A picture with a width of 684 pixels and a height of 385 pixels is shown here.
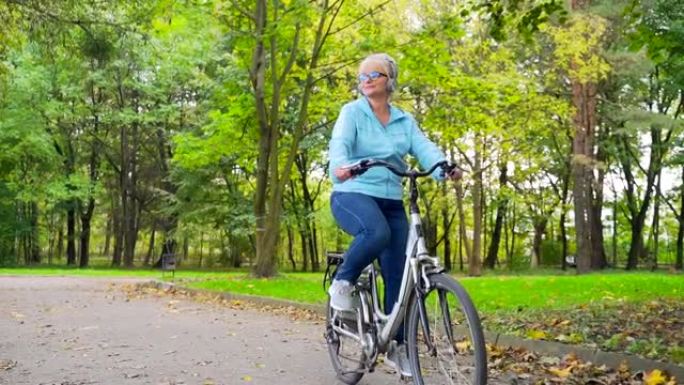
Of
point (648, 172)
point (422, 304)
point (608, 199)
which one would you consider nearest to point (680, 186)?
point (648, 172)

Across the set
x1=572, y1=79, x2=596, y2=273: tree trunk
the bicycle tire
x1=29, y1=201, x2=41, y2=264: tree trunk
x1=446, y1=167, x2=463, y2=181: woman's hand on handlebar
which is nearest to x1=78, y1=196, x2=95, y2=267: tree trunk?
x1=29, y1=201, x2=41, y2=264: tree trunk

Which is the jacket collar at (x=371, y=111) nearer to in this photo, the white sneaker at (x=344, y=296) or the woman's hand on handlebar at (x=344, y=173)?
the woman's hand on handlebar at (x=344, y=173)

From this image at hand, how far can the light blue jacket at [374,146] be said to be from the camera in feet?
14.0

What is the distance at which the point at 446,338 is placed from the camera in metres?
3.56

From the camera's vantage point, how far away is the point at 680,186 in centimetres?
3816

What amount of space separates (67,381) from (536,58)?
2677cm

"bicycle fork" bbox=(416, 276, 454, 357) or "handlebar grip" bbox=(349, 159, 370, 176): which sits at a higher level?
"handlebar grip" bbox=(349, 159, 370, 176)

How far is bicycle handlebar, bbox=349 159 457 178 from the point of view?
3.88 meters

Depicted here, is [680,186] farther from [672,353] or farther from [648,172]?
[672,353]

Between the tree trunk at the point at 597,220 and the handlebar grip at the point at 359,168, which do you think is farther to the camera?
the tree trunk at the point at 597,220

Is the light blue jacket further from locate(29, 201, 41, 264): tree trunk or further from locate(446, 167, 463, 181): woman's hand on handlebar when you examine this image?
locate(29, 201, 41, 264): tree trunk

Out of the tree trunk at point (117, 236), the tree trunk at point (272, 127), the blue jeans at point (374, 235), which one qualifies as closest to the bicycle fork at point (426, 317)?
the blue jeans at point (374, 235)

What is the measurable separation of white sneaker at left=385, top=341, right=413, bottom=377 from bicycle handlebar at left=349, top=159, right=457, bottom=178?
38.0 inches

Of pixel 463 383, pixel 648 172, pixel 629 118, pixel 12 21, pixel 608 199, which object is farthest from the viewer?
pixel 608 199
